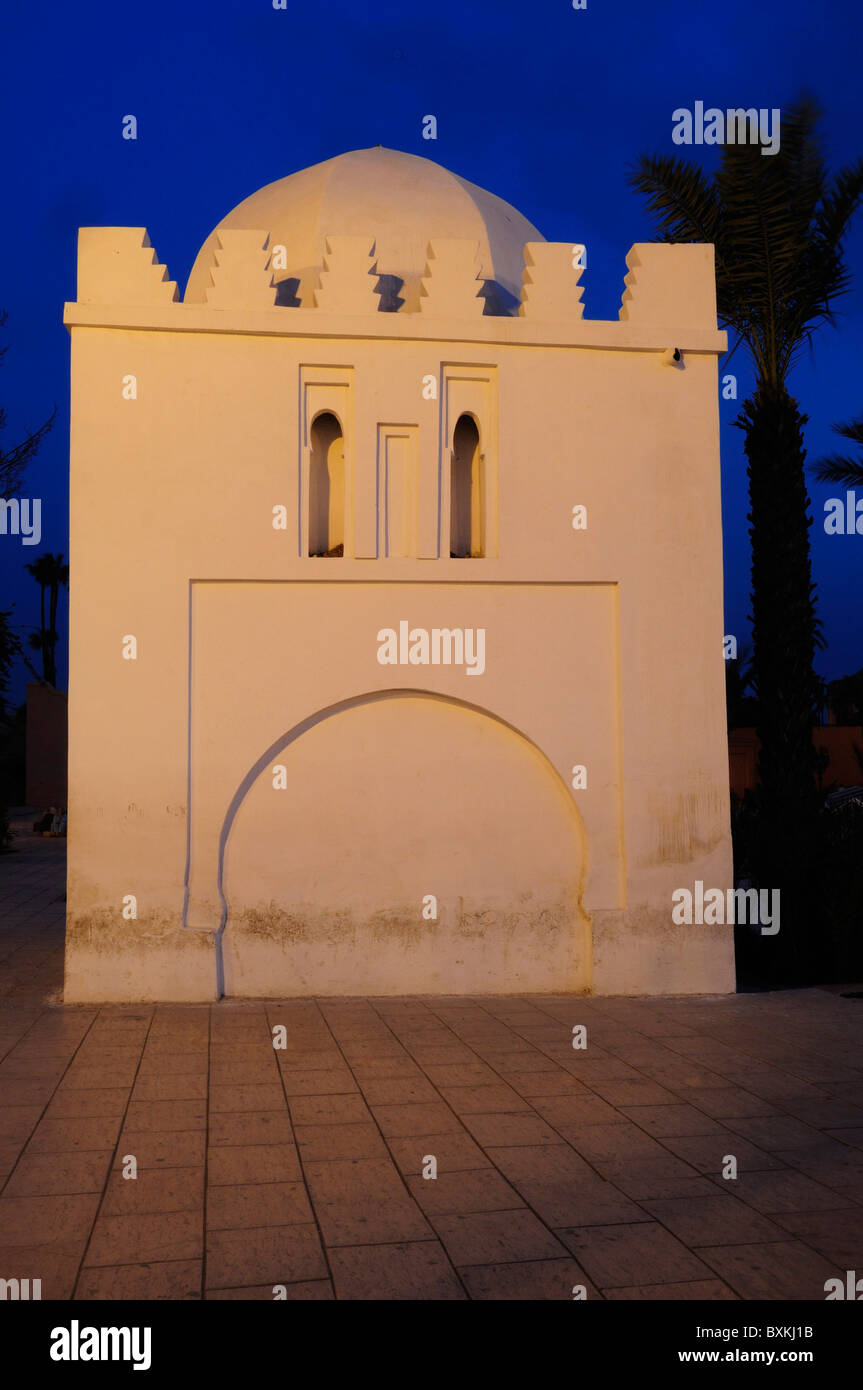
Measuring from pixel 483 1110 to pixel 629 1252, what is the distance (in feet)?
6.26

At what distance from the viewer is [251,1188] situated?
16.2 ft

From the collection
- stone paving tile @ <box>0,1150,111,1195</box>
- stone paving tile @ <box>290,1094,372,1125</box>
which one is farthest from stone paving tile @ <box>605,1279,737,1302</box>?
stone paving tile @ <box>0,1150,111,1195</box>

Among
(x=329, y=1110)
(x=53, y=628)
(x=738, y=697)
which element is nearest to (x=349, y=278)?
(x=329, y=1110)

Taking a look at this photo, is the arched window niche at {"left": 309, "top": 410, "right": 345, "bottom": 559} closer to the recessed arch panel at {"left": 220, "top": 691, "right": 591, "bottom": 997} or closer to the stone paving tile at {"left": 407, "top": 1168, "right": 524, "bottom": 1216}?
the recessed arch panel at {"left": 220, "top": 691, "right": 591, "bottom": 997}

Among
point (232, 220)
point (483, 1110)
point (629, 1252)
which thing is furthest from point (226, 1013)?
point (232, 220)

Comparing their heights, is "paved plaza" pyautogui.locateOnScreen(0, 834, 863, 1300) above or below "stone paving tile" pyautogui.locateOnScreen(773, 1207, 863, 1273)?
above

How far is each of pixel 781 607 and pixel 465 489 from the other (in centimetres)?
432

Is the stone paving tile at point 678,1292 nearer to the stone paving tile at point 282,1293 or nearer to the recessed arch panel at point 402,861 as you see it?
the stone paving tile at point 282,1293

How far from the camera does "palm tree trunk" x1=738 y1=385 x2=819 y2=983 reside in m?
11.8

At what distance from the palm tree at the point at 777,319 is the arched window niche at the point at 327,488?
5276 millimetres

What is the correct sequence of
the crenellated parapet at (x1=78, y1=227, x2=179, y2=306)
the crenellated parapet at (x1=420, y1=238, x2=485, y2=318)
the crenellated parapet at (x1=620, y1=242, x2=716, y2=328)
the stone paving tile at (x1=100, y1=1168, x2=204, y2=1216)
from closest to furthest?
the stone paving tile at (x1=100, y1=1168, x2=204, y2=1216), the crenellated parapet at (x1=78, y1=227, x2=179, y2=306), the crenellated parapet at (x1=420, y1=238, x2=485, y2=318), the crenellated parapet at (x1=620, y1=242, x2=716, y2=328)

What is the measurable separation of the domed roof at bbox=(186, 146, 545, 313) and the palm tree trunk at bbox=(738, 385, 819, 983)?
355 centimetres

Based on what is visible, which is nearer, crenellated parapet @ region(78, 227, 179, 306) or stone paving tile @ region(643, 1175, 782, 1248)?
stone paving tile @ region(643, 1175, 782, 1248)
